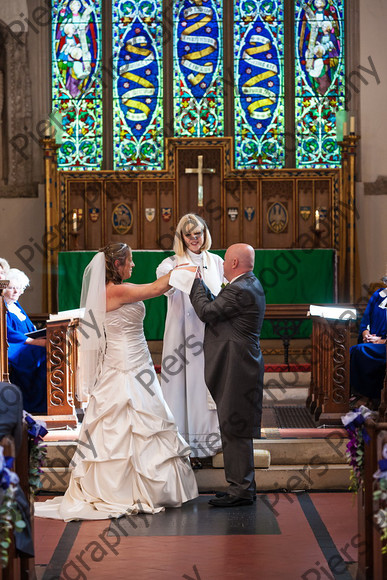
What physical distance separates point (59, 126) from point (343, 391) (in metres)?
5.66

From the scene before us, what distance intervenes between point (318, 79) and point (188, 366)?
6.77 meters

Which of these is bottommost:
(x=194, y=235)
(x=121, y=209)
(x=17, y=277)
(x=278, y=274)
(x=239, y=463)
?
(x=239, y=463)

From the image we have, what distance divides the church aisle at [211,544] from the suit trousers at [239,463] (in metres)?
0.13

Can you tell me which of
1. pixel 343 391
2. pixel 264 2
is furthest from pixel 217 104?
pixel 343 391

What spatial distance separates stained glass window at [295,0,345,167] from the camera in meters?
11.3

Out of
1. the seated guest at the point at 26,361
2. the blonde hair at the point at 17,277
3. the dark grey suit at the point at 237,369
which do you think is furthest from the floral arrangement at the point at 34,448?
the blonde hair at the point at 17,277

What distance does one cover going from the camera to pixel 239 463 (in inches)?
203

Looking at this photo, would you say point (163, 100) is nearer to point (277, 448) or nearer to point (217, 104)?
point (217, 104)

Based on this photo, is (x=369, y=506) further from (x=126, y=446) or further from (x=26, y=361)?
(x=26, y=361)

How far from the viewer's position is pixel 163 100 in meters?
11.4

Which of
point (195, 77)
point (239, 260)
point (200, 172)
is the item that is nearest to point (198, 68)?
point (195, 77)

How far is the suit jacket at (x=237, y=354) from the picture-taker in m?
5.10

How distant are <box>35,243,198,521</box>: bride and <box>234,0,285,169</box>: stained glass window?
6253 millimetres

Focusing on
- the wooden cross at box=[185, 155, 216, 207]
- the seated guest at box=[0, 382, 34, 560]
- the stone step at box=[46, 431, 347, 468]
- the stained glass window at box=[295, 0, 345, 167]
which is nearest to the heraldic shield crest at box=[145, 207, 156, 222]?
the wooden cross at box=[185, 155, 216, 207]
